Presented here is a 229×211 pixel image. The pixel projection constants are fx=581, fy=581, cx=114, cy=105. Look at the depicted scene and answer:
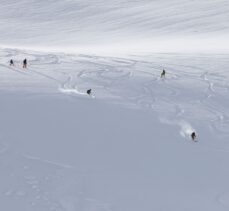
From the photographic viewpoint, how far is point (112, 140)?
20.8 meters

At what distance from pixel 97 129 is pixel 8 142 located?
3.31 meters

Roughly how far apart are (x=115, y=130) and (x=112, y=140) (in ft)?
2.18

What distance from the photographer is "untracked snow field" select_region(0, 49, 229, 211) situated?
1789 cm

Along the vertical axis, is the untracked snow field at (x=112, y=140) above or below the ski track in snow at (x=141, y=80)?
below

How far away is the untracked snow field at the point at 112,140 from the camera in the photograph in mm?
17891

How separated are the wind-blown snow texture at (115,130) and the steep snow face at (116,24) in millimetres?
3693

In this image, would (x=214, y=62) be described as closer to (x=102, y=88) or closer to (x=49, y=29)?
(x=102, y=88)

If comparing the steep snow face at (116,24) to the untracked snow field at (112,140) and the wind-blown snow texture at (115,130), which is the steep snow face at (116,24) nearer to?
the wind-blown snow texture at (115,130)

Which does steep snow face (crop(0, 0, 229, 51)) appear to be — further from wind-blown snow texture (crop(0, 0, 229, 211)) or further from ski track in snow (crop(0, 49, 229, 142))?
ski track in snow (crop(0, 49, 229, 142))

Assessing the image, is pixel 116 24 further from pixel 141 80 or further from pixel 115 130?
pixel 115 130

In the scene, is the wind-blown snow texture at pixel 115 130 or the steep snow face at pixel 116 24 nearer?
the wind-blown snow texture at pixel 115 130

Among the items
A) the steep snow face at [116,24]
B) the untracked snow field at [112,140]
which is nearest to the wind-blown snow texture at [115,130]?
the untracked snow field at [112,140]

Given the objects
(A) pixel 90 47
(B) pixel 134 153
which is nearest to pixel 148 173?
(B) pixel 134 153

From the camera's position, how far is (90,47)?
37.4 metres
